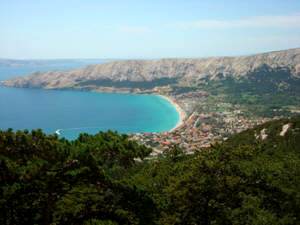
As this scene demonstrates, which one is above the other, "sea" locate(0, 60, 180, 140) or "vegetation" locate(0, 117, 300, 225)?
"vegetation" locate(0, 117, 300, 225)

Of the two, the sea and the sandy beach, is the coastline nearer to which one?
the sandy beach

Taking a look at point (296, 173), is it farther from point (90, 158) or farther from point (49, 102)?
point (49, 102)

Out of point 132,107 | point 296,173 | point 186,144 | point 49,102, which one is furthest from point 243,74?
point 296,173

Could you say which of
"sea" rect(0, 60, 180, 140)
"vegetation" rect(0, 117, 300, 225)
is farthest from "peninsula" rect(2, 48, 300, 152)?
"vegetation" rect(0, 117, 300, 225)

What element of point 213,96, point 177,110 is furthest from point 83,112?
point 213,96

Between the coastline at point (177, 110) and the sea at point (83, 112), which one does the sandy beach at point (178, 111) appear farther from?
the sea at point (83, 112)

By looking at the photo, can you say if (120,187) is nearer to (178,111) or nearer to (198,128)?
(198,128)
